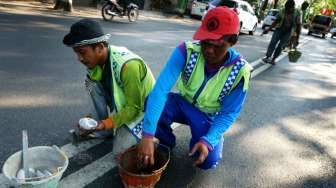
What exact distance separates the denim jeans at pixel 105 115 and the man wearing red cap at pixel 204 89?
28 centimetres

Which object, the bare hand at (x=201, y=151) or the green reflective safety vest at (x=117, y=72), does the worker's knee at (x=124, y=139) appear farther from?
the bare hand at (x=201, y=151)

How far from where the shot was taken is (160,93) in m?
2.53

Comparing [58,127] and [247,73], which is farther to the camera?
[58,127]

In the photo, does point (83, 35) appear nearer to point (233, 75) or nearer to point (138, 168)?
point (138, 168)

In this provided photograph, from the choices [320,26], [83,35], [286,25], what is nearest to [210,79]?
[83,35]

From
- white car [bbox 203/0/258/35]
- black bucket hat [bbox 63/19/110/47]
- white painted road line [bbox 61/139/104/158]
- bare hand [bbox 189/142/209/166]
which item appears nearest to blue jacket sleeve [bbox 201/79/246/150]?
bare hand [bbox 189/142/209/166]

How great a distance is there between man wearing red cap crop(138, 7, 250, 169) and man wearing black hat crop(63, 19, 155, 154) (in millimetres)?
219

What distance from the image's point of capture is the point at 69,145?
122 inches

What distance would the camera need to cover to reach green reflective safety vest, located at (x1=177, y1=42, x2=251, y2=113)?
265 cm

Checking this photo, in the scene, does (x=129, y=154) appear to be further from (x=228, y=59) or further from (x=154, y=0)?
(x=154, y=0)

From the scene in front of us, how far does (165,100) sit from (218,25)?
0.66 m

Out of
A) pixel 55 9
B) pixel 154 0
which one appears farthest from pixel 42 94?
pixel 154 0

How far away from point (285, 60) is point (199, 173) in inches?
320

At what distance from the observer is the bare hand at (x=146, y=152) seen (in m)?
2.36
